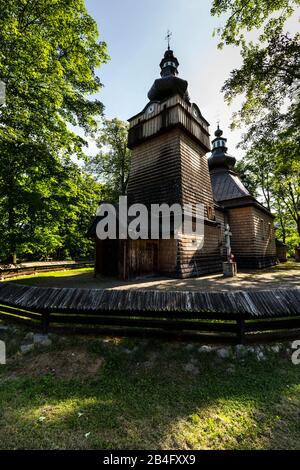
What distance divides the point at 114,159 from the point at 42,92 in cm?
1664

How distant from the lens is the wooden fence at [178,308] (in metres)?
4.27

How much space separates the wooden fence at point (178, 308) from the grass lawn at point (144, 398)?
15.0 inches

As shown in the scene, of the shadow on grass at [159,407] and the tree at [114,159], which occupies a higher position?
the tree at [114,159]

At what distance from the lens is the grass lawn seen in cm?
269

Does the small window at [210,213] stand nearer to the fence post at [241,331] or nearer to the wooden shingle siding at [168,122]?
the wooden shingle siding at [168,122]

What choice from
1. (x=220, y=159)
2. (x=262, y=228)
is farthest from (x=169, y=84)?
(x=262, y=228)

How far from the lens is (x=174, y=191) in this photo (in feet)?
33.5

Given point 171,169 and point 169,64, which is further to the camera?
point 169,64

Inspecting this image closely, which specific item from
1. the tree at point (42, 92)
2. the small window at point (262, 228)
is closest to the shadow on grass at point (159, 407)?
the tree at point (42, 92)

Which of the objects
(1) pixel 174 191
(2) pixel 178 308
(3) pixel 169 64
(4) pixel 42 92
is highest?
(3) pixel 169 64

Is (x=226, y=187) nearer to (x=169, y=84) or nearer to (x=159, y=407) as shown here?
(x=169, y=84)
